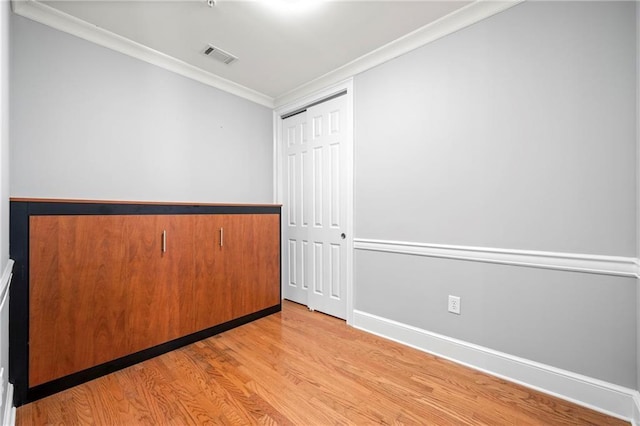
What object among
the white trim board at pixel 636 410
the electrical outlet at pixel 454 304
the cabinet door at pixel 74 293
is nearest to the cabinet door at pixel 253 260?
the cabinet door at pixel 74 293

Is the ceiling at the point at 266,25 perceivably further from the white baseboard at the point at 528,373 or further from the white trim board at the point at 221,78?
the white baseboard at the point at 528,373

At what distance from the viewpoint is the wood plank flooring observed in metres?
1.40

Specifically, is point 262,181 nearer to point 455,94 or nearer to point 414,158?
point 414,158

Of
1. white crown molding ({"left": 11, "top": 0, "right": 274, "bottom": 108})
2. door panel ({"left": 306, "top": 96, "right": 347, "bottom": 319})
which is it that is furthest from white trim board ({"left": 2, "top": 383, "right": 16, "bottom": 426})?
white crown molding ({"left": 11, "top": 0, "right": 274, "bottom": 108})

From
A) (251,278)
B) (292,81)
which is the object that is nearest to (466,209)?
(251,278)

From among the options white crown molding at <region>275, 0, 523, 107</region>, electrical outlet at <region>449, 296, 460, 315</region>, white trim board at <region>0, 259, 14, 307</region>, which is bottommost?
electrical outlet at <region>449, 296, 460, 315</region>

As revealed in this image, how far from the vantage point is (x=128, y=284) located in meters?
1.86

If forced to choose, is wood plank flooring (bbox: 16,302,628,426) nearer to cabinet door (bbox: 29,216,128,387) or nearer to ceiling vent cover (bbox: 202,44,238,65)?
cabinet door (bbox: 29,216,128,387)

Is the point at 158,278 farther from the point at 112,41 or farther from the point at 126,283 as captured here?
the point at 112,41

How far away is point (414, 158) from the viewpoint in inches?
86.2

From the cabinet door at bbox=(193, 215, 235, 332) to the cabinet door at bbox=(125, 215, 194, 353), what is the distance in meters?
0.06

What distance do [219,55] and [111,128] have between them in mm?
1096

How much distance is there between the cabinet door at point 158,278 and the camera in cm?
188

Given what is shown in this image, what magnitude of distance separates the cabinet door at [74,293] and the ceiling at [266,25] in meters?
1.46
